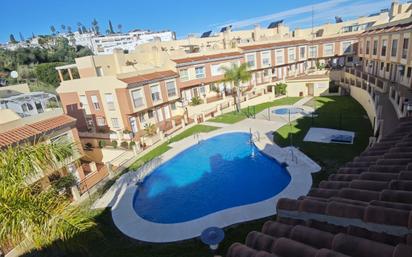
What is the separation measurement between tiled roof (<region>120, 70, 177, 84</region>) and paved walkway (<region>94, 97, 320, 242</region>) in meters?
10.1

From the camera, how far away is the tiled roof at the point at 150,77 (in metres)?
30.1

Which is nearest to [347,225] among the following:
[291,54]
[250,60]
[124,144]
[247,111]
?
[124,144]

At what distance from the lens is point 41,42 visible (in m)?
111

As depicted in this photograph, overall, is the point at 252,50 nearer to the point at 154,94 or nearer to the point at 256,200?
the point at 154,94

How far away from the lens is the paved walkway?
14109mm

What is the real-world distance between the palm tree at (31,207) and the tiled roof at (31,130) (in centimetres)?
1102

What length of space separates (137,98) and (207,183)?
52.6 ft

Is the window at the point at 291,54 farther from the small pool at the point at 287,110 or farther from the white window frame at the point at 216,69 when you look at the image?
the small pool at the point at 287,110

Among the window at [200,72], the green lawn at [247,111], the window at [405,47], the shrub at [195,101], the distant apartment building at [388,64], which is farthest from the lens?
the window at [200,72]

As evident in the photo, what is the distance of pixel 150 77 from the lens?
106 ft

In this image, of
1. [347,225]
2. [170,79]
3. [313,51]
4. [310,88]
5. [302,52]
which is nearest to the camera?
[347,225]

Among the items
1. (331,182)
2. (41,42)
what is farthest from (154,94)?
(41,42)

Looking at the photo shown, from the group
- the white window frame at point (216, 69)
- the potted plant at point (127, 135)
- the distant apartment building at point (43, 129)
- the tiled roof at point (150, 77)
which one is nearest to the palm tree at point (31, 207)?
the distant apartment building at point (43, 129)

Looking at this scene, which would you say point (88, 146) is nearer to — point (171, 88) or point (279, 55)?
point (171, 88)
